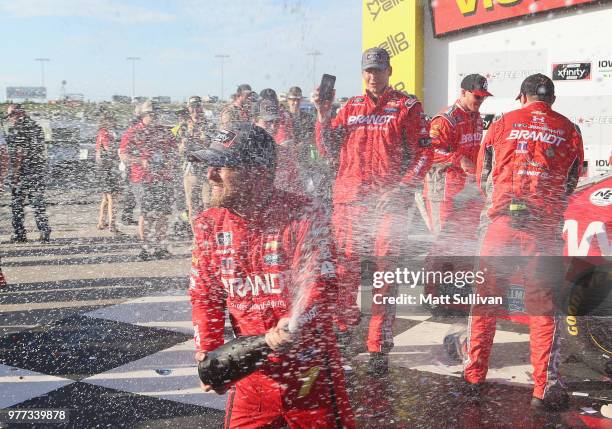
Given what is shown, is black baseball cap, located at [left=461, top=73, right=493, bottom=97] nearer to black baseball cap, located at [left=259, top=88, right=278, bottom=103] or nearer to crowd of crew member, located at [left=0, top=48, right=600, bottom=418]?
crowd of crew member, located at [left=0, top=48, right=600, bottom=418]

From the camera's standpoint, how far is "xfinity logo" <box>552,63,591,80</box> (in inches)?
287

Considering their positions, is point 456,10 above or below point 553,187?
above

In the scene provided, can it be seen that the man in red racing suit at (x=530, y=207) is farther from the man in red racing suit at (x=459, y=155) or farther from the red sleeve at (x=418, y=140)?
the man in red racing suit at (x=459, y=155)

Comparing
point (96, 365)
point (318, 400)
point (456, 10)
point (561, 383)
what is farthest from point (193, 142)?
point (318, 400)

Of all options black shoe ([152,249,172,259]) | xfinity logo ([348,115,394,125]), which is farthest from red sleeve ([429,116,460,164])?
black shoe ([152,249,172,259])

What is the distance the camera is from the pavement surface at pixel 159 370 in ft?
10.7

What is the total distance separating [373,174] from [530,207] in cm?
116

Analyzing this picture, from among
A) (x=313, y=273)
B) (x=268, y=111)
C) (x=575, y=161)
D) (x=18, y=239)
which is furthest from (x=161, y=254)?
(x=313, y=273)

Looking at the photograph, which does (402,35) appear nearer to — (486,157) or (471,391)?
(486,157)

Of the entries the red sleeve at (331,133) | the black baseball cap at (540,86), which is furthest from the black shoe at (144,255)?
the black baseball cap at (540,86)

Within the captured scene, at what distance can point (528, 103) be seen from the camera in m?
3.64

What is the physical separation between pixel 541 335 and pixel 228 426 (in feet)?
6.28

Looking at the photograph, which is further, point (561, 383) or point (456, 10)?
point (456, 10)

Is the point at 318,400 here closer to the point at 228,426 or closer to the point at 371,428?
the point at 228,426
